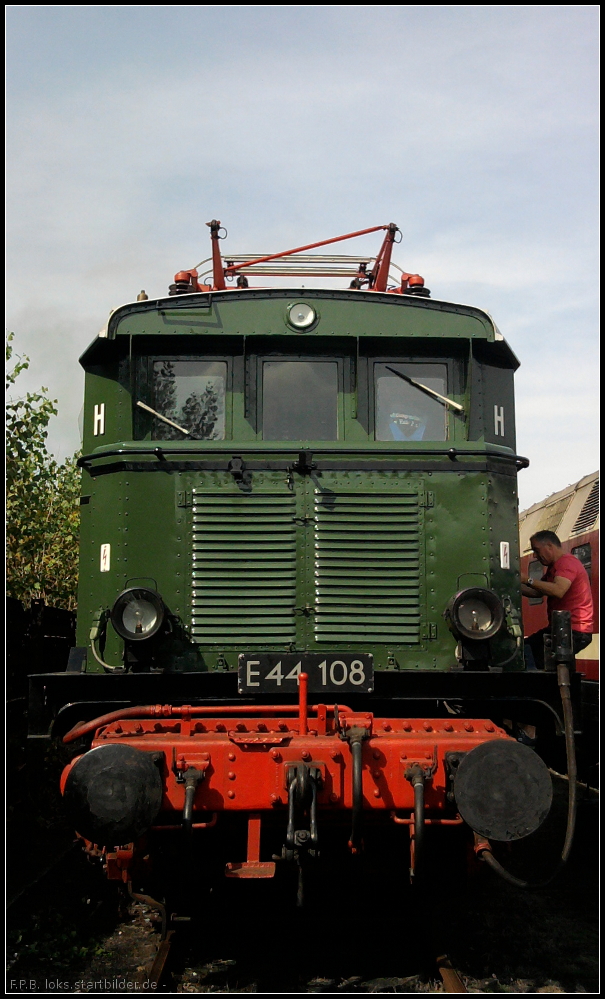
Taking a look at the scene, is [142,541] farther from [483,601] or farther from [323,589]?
[483,601]

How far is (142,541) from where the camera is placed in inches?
228

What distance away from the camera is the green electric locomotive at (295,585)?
4703 mm

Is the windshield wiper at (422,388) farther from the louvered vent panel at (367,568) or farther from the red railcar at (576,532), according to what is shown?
the red railcar at (576,532)

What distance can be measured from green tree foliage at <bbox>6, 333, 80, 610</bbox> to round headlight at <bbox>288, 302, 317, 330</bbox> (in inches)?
224

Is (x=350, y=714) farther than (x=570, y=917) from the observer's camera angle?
No

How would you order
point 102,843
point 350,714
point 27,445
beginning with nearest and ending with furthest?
point 102,843 → point 350,714 → point 27,445

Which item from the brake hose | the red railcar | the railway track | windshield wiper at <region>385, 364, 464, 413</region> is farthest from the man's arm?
the red railcar

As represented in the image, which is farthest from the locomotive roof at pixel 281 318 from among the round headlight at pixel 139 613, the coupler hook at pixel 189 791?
the coupler hook at pixel 189 791

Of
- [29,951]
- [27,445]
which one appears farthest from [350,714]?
[27,445]

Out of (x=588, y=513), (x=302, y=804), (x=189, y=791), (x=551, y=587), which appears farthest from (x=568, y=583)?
(x=588, y=513)

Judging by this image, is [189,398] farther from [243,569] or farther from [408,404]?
[408,404]

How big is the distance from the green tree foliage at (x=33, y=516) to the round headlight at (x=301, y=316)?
5.68m

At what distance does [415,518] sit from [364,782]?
1782 mm

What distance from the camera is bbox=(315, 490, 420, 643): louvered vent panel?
5.68 metres
